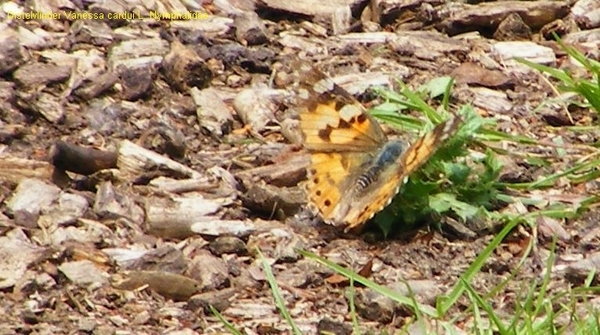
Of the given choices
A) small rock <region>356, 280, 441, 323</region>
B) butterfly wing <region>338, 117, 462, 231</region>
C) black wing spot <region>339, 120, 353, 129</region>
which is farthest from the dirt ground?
black wing spot <region>339, 120, 353, 129</region>

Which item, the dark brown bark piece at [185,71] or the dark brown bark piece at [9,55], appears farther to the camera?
the dark brown bark piece at [185,71]

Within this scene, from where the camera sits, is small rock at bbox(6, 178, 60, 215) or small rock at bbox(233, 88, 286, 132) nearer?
small rock at bbox(6, 178, 60, 215)

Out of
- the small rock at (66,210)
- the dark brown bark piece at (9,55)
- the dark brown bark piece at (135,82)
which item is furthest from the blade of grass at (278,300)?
the dark brown bark piece at (9,55)

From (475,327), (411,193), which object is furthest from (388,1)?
(475,327)

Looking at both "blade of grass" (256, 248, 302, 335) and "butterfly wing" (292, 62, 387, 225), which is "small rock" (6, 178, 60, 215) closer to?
"blade of grass" (256, 248, 302, 335)

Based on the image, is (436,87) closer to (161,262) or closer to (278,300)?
(161,262)

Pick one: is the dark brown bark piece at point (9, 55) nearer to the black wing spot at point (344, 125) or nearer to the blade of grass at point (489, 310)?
the black wing spot at point (344, 125)
